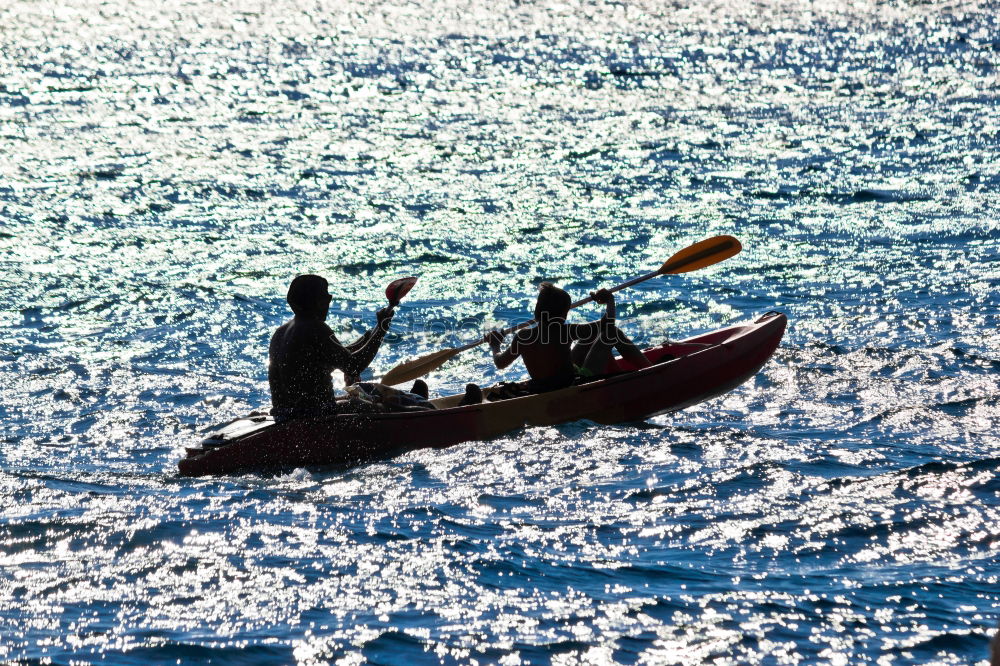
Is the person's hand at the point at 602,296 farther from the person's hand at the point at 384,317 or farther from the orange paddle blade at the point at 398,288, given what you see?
the person's hand at the point at 384,317

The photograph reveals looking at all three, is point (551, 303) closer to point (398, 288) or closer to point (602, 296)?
point (602, 296)

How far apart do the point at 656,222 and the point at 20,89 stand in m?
20.6

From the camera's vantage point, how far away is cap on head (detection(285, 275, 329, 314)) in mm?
9657

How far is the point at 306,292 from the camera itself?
31.8 ft

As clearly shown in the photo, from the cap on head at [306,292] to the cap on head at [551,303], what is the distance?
73.2 inches

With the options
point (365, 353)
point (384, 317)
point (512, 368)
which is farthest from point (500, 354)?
point (512, 368)

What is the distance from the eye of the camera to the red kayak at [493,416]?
9742 mm

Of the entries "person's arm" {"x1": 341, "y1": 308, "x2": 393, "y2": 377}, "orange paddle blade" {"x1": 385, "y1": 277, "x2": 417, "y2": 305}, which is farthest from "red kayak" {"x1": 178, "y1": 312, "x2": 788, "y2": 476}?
"orange paddle blade" {"x1": 385, "y1": 277, "x2": 417, "y2": 305}

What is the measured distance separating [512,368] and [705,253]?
96.4 inches

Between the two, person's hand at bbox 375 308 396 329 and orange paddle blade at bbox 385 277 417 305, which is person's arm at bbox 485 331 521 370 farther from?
person's hand at bbox 375 308 396 329

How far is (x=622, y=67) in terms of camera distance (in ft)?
120

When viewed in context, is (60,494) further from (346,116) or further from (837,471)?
(346,116)

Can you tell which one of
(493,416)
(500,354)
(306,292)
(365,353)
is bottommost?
Result: (493,416)

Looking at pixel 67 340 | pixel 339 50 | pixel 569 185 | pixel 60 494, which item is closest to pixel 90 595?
pixel 60 494
